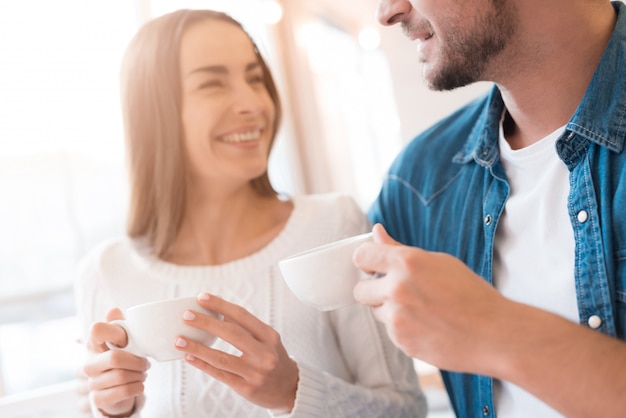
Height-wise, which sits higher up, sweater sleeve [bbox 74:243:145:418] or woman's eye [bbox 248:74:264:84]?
woman's eye [bbox 248:74:264:84]

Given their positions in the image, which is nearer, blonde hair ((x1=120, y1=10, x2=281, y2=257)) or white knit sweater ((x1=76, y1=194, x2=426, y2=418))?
white knit sweater ((x1=76, y1=194, x2=426, y2=418))

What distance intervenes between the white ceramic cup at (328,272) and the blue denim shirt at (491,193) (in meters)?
0.42

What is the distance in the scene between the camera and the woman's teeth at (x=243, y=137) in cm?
162

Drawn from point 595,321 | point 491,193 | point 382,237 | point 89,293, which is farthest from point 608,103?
point 89,293

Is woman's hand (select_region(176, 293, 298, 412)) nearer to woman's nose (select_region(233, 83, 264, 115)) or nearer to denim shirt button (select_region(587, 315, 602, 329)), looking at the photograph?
denim shirt button (select_region(587, 315, 602, 329))

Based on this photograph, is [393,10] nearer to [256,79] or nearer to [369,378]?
[256,79]

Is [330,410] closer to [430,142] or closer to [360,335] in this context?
[360,335]

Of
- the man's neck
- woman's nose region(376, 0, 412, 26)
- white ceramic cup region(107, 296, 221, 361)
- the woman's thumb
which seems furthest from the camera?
woman's nose region(376, 0, 412, 26)

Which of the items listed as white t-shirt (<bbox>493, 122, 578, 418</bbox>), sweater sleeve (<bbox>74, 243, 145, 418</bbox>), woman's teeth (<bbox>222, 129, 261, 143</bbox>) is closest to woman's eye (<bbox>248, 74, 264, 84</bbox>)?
woman's teeth (<bbox>222, 129, 261, 143</bbox>)

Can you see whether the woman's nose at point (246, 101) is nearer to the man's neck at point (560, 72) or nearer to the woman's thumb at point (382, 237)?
the man's neck at point (560, 72)

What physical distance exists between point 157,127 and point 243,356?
2.40ft

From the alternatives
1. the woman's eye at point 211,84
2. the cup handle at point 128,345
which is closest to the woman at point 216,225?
the woman's eye at point 211,84

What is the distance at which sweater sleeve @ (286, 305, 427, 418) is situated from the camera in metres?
1.31

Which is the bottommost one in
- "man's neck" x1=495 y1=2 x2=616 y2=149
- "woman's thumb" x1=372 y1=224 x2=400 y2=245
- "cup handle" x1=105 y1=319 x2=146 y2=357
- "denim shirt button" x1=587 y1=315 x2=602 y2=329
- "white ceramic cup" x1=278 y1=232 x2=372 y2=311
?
"denim shirt button" x1=587 y1=315 x2=602 y2=329
